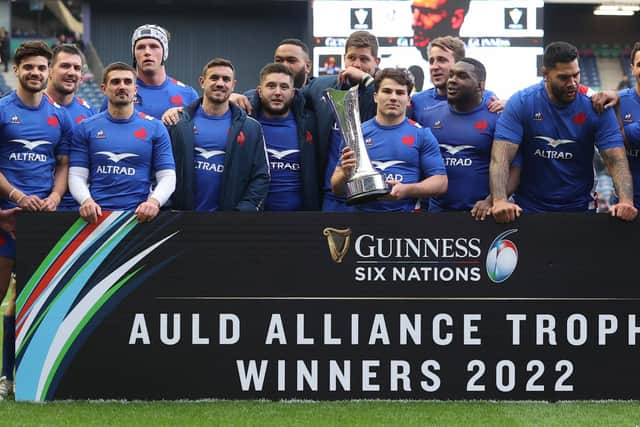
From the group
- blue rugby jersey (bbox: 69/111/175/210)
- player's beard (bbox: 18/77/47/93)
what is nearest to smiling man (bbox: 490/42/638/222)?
blue rugby jersey (bbox: 69/111/175/210)

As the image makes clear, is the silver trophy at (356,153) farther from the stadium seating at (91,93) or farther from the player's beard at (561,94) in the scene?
the stadium seating at (91,93)

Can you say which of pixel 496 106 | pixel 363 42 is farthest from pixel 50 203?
pixel 496 106

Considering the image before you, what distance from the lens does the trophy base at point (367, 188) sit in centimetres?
551

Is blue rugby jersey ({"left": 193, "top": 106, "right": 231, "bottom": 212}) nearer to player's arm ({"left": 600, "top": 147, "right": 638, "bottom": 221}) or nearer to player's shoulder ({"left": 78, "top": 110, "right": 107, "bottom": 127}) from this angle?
player's shoulder ({"left": 78, "top": 110, "right": 107, "bottom": 127})

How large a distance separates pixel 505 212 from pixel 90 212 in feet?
7.35

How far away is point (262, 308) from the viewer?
5.71 metres

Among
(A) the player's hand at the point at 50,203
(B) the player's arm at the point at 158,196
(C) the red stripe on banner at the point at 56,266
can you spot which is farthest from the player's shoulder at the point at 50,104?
(C) the red stripe on banner at the point at 56,266

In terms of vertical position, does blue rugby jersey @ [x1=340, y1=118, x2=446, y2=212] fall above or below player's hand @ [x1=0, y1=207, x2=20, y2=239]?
above

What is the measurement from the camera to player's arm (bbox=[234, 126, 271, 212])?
6117mm

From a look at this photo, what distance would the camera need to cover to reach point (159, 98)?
6.83 meters

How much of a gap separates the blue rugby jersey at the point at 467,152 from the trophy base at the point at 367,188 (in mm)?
907

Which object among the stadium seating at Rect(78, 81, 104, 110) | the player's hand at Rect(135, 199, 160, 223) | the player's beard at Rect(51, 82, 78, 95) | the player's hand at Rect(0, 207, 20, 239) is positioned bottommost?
the player's hand at Rect(0, 207, 20, 239)

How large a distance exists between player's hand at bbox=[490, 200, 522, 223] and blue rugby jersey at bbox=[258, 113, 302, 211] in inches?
52.1

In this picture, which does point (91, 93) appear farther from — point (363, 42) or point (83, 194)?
point (83, 194)
